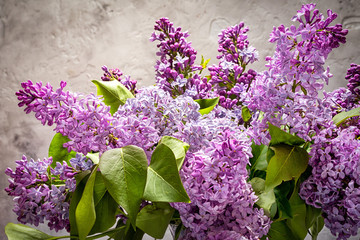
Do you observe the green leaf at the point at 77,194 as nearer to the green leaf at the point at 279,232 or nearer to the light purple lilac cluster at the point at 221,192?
the light purple lilac cluster at the point at 221,192

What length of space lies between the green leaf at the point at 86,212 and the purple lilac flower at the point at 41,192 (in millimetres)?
52

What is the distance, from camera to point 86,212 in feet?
1.27

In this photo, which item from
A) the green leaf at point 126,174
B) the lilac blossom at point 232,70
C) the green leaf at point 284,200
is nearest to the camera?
the green leaf at point 126,174

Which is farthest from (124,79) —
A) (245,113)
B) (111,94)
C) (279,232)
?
(279,232)

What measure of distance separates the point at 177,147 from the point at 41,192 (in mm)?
153

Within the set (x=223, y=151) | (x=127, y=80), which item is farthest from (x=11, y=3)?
(x=223, y=151)

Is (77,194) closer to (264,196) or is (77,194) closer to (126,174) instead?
(126,174)

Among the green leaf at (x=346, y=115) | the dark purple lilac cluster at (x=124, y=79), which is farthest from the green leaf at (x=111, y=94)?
the green leaf at (x=346, y=115)

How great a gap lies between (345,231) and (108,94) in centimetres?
31

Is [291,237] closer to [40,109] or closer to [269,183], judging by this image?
[269,183]

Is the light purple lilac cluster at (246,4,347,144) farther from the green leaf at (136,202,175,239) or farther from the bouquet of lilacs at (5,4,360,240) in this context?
the green leaf at (136,202,175,239)

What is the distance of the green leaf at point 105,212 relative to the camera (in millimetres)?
421

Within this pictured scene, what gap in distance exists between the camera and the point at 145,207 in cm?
44

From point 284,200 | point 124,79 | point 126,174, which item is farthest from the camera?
point 124,79
